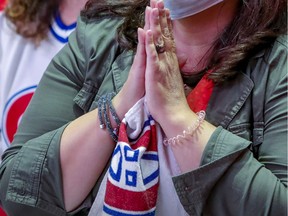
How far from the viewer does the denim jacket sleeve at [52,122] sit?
139cm

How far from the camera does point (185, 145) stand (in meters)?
1.24

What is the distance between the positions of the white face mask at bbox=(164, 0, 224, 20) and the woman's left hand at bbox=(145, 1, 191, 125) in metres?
0.06

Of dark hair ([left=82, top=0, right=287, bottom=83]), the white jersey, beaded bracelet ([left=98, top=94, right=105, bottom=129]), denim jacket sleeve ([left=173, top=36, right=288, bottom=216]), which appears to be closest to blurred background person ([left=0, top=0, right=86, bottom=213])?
the white jersey

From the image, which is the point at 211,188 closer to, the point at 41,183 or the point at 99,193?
the point at 99,193

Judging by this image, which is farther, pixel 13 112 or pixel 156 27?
pixel 13 112

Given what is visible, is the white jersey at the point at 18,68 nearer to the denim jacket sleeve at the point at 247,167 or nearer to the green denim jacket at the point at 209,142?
the green denim jacket at the point at 209,142

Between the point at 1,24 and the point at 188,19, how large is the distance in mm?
958

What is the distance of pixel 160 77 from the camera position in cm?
129

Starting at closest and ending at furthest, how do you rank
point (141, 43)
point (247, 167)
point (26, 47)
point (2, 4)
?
point (247, 167) < point (141, 43) < point (26, 47) < point (2, 4)

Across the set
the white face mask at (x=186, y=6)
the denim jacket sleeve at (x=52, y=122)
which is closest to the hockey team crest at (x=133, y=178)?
the denim jacket sleeve at (x=52, y=122)

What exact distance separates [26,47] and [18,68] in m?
0.07

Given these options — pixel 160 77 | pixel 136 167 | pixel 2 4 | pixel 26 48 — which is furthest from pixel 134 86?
pixel 2 4

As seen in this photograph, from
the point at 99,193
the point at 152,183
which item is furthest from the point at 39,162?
the point at 152,183

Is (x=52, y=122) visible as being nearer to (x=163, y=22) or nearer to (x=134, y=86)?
(x=134, y=86)
